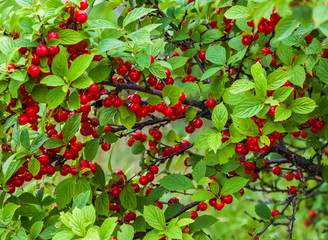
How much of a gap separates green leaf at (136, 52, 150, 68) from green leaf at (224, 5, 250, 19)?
0.74ft

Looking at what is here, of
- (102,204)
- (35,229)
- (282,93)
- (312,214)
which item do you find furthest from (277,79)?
(312,214)

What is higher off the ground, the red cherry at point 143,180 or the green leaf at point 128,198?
the green leaf at point 128,198

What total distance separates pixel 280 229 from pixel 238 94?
7.79 ft

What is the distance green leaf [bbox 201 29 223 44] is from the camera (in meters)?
1.61

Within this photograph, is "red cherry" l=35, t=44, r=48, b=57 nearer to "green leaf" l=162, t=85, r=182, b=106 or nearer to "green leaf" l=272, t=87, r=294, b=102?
"green leaf" l=162, t=85, r=182, b=106

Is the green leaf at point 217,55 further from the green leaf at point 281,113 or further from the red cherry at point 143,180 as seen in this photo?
the red cherry at point 143,180

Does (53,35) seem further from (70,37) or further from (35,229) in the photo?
(35,229)

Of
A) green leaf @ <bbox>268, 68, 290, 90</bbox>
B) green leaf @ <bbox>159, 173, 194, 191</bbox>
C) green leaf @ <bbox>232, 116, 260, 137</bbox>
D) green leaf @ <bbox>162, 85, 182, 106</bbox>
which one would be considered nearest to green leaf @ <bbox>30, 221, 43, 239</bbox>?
green leaf @ <bbox>159, 173, 194, 191</bbox>

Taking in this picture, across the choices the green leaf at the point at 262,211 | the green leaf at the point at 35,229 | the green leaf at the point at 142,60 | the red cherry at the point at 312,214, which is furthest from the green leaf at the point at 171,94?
the red cherry at the point at 312,214

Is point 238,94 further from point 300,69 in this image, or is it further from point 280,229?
point 280,229

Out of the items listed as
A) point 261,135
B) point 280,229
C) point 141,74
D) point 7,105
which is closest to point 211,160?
point 261,135

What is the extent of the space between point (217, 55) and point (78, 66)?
43 centimetres

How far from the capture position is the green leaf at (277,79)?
4.11 ft

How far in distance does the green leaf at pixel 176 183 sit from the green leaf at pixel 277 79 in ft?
1.22
